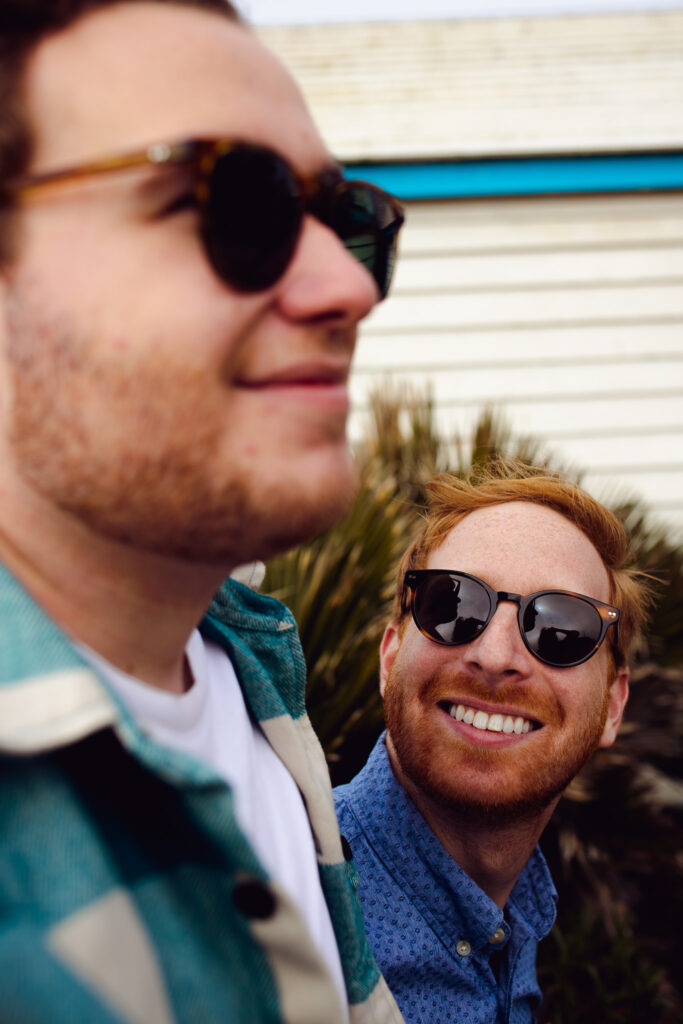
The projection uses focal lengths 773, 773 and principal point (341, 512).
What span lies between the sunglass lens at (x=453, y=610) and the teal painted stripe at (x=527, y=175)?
414 cm

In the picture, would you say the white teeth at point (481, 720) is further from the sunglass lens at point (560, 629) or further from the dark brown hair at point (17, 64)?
the dark brown hair at point (17, 64)

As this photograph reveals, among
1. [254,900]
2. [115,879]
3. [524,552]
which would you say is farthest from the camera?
[524,552]

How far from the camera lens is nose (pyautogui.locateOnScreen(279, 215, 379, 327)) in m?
1.03

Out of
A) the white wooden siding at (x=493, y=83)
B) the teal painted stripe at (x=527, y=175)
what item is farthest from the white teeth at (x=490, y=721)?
the white wooden siding at (x=493, y=83)

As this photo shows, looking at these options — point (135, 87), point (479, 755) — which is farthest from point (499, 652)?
point (135, 87)

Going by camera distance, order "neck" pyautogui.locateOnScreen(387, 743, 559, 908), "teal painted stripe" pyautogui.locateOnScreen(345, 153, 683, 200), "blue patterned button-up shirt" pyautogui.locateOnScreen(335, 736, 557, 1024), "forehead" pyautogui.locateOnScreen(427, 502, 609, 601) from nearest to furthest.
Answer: "blue patterned button-up shirt" pyautogui.locateOnScreen(335, 736, 557, 1024) < "neck" pyautogui.locateOnScreen(387, 743, 559, 908) < "forehead" pyautogui.locateOnScreen(427, 502, 609, 601) < "teal painted stripe" pyautogui.locateOnScreen(345, 153, 683, 200)

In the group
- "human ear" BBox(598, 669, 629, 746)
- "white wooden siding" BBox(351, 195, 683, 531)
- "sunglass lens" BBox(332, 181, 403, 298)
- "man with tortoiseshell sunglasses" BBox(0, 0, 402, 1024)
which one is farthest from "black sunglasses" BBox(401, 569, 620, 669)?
Result: "white wooden siding" BBox(351, 195, 683, 531)

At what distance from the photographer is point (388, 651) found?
2.17 metres

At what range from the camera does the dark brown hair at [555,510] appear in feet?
7.02

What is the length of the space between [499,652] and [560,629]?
0.58ft

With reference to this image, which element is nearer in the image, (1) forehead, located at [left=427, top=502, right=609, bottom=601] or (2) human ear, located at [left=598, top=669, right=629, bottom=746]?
(1) forehead, located at [left=427, top=502, right=609, bottom=601]

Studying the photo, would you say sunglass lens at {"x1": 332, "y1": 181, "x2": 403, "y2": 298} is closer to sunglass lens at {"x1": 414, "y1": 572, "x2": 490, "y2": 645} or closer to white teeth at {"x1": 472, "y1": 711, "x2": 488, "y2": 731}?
sunglass lens at {"x1": 414, "y1": 572, "x2": 490, "y2": 645}

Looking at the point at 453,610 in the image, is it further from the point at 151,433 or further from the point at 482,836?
the point at 151,433

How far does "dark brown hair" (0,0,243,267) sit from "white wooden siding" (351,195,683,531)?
4550 millimetres
